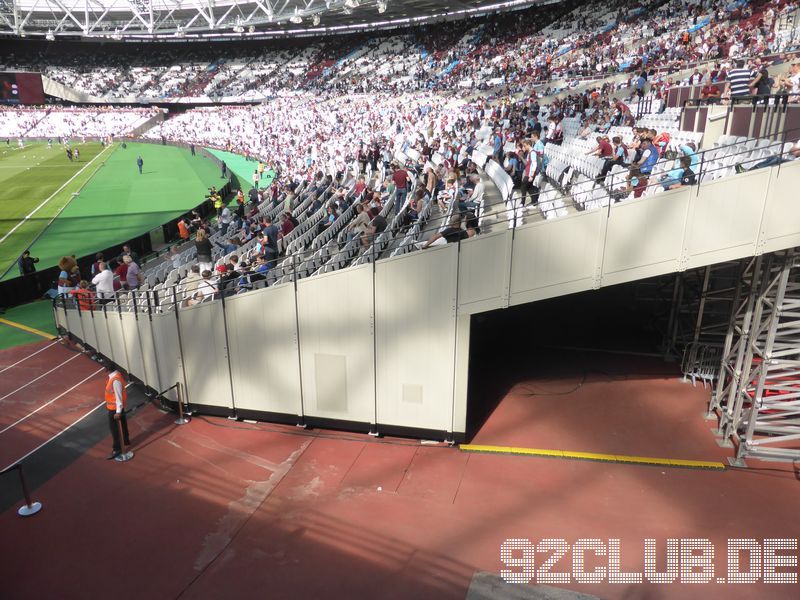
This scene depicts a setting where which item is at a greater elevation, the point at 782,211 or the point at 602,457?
the point at 782,211

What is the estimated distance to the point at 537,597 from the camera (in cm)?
618

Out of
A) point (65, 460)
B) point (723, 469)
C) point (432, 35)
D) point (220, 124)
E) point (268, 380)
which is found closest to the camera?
point (723, 469)

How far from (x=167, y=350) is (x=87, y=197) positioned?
28.8m

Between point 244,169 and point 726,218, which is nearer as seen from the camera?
point 726,218

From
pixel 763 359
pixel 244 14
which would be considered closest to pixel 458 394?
pixel 763 359

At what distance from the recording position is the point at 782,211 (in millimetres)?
7555

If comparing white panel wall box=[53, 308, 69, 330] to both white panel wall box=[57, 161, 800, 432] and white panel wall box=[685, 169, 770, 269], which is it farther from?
white panel wall box=[685, 169, 770, 269]

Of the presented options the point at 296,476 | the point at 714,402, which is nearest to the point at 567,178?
the point at 714,402

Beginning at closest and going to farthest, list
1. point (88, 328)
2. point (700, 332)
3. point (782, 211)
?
point (782, 211) < point (700, 332) < point (88, 328)

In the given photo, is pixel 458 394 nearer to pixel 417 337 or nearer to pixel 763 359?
pixel 417 337

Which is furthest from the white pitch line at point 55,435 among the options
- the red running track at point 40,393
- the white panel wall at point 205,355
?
the white panel wall at point 205,355

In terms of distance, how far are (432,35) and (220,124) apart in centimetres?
2481

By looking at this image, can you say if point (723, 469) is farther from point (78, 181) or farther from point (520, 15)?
point (520, 15)

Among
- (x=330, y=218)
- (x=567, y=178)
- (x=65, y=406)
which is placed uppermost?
(x=567, y=178)
